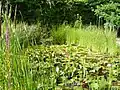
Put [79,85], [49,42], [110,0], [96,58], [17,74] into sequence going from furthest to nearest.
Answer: [110,0], [49,42], [96,58], [79,85], [17,74]

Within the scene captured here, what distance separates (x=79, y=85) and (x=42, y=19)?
4811mm

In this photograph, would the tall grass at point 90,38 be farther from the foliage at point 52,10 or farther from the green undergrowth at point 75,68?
the foliage at point 52,10

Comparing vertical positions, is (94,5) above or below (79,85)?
above

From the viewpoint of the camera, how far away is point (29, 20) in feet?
28.5

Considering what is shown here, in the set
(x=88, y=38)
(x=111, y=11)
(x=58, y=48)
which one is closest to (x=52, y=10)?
(x=111, y=11)

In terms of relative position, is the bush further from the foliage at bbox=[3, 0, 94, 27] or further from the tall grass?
the foliage at bbox=[3, 0, 94, 27]

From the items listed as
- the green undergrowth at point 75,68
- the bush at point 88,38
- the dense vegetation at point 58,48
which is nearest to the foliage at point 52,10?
the dense vegetation at point 58,48

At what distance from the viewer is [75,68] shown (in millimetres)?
4750

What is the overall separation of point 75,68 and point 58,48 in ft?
5.38

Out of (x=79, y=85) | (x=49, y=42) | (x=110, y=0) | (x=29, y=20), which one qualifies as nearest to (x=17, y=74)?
(x=79, y=85)

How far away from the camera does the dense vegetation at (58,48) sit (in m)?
2.53

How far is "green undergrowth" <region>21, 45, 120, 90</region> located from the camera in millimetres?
3661

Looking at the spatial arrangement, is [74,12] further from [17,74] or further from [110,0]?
[17,74]

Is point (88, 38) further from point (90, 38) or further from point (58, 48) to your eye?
point (58, 48)
